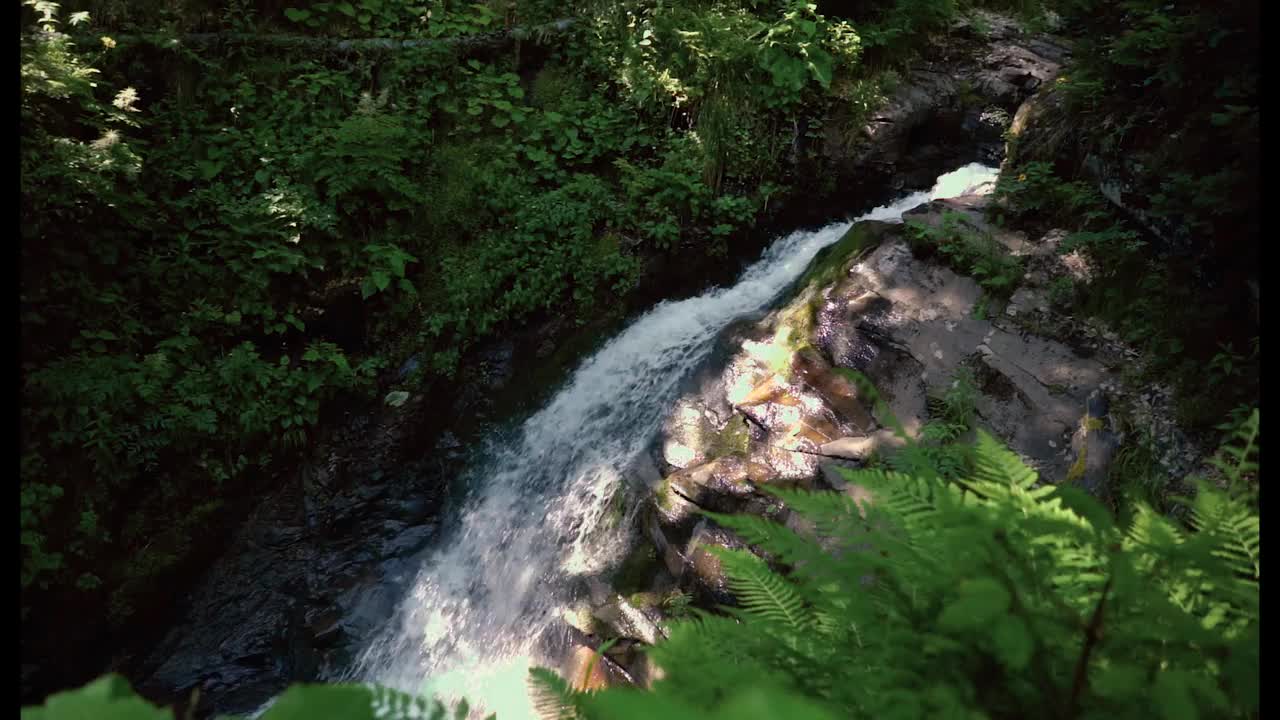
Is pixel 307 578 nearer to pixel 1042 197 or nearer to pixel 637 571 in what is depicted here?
pixel 637 571

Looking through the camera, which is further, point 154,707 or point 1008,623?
point 1008,623

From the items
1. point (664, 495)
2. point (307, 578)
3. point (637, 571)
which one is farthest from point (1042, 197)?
point (307, 578)

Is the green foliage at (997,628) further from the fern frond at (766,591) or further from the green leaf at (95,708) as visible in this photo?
the fern frond at (766,591)

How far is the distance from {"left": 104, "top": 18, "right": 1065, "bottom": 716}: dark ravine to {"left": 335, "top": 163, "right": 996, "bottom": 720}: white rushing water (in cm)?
29

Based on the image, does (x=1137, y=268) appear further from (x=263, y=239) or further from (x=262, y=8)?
(x=262, y=8)

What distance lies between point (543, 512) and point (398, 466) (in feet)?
6.17

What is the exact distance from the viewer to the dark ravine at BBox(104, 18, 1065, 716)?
6055 millimetres

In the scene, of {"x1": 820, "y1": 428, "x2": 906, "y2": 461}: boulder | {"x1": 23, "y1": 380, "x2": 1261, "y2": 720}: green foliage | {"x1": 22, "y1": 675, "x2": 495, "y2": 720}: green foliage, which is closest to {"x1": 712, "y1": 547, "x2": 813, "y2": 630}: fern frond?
{"x1": 23, "y1": 380, "x2": 1261, "y2": 720}: green foliage

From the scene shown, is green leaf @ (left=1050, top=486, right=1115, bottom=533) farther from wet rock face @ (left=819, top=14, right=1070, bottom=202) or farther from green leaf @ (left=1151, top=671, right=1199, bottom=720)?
wet rock face @ (left=819, top=14, right=1070, bottom=202)

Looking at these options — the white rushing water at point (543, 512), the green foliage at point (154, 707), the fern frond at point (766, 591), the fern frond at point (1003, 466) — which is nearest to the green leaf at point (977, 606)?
the fern frond at point (1003, 466)

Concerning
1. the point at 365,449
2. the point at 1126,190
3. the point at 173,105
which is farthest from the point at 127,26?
the point at 1126,190

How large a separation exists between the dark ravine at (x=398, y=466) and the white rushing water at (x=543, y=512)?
289mm

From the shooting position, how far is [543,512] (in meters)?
6.29

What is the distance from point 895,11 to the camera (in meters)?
8.55
